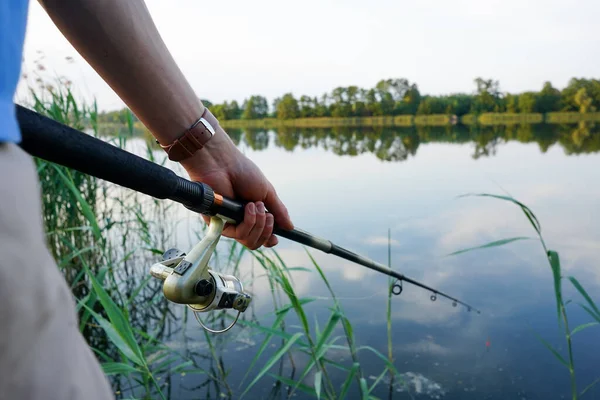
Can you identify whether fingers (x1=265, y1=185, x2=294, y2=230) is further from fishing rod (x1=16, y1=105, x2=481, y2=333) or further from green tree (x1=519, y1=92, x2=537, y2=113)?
green tree (x1=519, y1=92, x2=537, y2=113)

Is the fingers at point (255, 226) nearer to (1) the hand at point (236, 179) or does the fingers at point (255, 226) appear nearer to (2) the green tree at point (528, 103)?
(1) the hand at point (236, 179)

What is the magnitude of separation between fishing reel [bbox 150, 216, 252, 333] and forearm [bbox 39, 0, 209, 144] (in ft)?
0.82

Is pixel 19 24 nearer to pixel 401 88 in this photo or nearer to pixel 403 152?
pixel 403 152

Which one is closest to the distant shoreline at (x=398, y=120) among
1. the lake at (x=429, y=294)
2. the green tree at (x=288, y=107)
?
the green tree at (x=288, y=107)

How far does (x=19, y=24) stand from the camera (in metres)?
0.39

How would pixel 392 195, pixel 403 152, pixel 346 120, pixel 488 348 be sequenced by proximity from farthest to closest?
1. pixel 346 120
2. pixel 403 152
3. pixel 392 195
4. pixel 488 348

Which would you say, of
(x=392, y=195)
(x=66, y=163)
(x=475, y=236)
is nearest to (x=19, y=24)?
(x=66, y=163)

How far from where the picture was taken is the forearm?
0.69 meters

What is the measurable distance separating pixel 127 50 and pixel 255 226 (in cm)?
49

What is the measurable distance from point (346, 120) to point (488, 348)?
4841 centimetres

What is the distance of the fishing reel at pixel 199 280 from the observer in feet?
2.91

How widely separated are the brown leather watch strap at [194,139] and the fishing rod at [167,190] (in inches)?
3.8

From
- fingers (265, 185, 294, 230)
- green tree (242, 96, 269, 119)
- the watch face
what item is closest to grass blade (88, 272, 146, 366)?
fingers (265, 185, 294, 230)

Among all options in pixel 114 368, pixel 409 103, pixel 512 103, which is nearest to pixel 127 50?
pixel 114 368
